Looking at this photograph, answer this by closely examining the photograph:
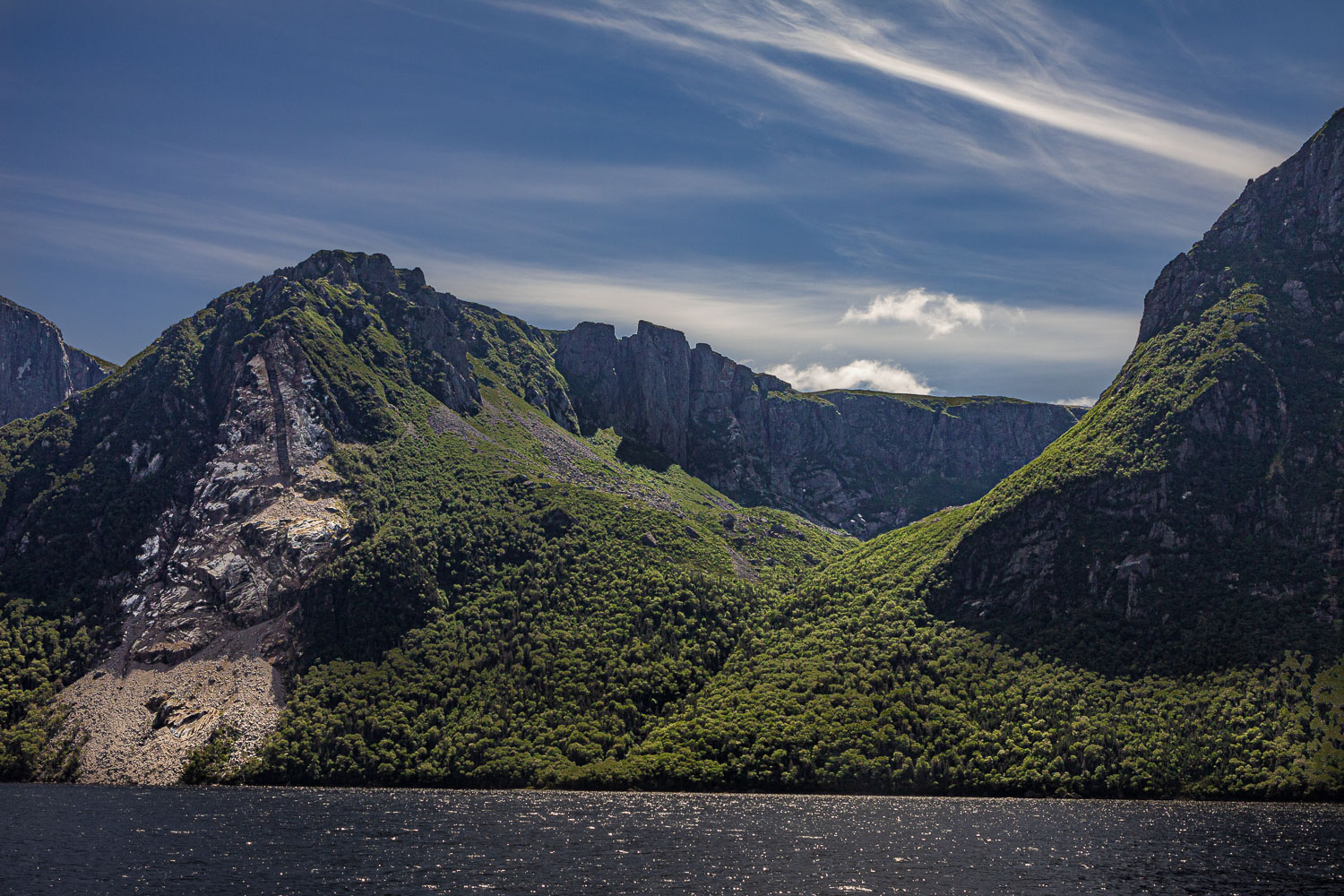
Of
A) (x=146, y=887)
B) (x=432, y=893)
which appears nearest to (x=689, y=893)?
(x=432, y=893)

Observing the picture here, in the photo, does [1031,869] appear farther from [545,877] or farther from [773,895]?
[545,877]

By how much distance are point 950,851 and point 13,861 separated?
4647 inches

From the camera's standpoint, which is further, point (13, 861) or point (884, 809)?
point (884, 809)

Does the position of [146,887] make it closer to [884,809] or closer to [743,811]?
[743,811]

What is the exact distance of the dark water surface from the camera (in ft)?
353

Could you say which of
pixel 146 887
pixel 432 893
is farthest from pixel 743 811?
pixel 146 887

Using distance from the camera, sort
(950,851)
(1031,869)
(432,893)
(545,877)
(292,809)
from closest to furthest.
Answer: (432,893) → (545,877) → (1031,869) → (950,851) → (292,809)

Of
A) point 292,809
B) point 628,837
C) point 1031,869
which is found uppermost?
point 1031,869

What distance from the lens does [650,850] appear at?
132 m

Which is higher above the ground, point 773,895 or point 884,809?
point 773,895

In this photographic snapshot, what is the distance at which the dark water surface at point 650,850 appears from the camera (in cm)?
10756

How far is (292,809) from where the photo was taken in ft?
603

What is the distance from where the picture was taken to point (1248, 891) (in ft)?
339

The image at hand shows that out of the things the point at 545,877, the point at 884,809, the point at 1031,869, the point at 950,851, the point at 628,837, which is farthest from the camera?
the point at 884,809
